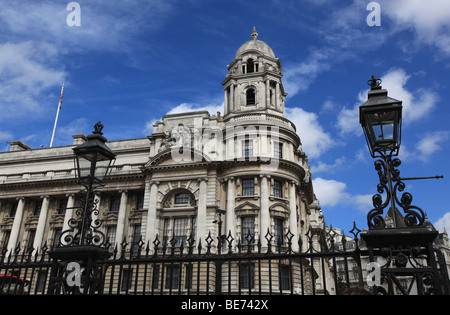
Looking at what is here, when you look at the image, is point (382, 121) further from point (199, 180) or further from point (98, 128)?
point (199, 180)

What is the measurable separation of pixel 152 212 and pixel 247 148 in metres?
10.1

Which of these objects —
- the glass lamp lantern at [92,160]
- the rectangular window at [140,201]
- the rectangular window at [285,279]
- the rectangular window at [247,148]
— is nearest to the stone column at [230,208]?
the rectangular window at [247,148]

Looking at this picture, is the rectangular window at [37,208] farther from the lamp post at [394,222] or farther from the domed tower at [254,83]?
the lamp post at [394,222]

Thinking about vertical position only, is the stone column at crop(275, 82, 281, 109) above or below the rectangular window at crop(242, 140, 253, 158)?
above

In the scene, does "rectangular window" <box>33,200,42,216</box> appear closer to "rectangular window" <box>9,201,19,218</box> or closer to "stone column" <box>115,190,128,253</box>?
"rectangular window" <box>9,201,19,218</box>

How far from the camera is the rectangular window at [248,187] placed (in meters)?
32.9

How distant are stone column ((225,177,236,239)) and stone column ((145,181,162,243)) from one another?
630cm

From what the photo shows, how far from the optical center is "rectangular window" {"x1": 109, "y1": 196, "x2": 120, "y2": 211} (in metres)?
38.5

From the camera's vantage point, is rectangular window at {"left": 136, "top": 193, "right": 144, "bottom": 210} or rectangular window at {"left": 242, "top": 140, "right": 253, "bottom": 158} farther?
rectangular window at {"left": 136, "top": 193, "right": 144, "bottom": 210}

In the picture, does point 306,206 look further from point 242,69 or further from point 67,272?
point 67,272

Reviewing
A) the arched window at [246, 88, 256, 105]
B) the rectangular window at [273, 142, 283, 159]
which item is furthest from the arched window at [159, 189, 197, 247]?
the arched window at [246, 88, 256, 105]

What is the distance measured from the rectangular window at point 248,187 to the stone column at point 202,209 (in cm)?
331

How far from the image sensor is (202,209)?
32188mm

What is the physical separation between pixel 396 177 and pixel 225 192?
27.8m
